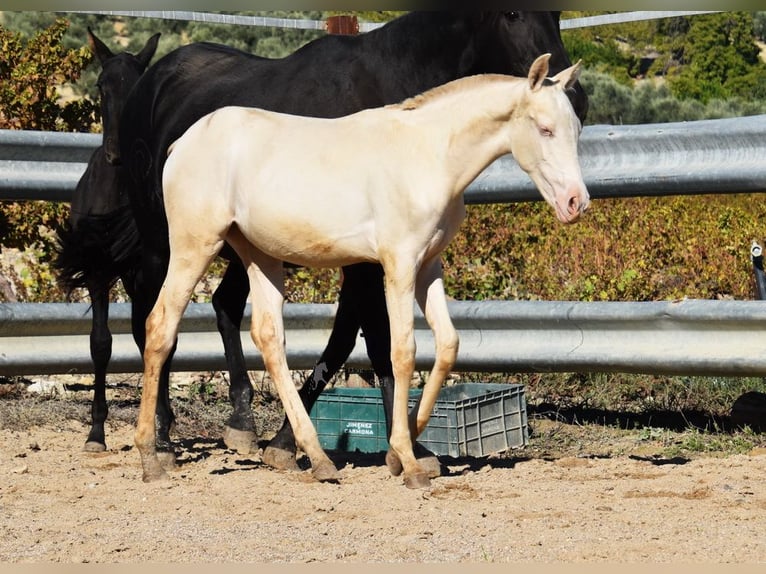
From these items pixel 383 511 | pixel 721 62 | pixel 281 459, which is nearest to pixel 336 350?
pixel 281 459

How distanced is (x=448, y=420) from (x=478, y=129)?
1.74 metres

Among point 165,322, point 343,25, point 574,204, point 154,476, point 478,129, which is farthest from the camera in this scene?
point 343,25

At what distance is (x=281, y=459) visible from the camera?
19.8 ft

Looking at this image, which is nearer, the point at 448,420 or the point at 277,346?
the point at 277,346

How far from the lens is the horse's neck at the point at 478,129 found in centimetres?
534

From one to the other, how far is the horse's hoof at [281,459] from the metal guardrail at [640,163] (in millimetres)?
1873

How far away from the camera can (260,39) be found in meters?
25.1

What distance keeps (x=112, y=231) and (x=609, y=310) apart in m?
2.89

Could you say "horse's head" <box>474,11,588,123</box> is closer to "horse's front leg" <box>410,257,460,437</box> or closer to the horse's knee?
"horse's front leg" <box>410,257,460,437</box>

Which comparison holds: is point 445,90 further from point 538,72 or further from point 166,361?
point 166,361

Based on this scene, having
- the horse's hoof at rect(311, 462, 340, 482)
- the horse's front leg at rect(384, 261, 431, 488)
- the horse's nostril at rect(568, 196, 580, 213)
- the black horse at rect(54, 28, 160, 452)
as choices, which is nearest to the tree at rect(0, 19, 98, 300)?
the black horse at rect(54, 28, 160, 452)

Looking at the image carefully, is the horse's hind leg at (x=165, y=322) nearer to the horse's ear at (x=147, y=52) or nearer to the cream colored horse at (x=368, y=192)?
the cream colored horse at (x=368, y=192)

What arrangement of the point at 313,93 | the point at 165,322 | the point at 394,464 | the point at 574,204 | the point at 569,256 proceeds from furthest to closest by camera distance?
1. the point at 569,256
2. the point at 313,93
3. the point at 165,322
4. the point at 394,464
5. the point at 574,204

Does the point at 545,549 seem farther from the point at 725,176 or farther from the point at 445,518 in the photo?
the point at 725,176
